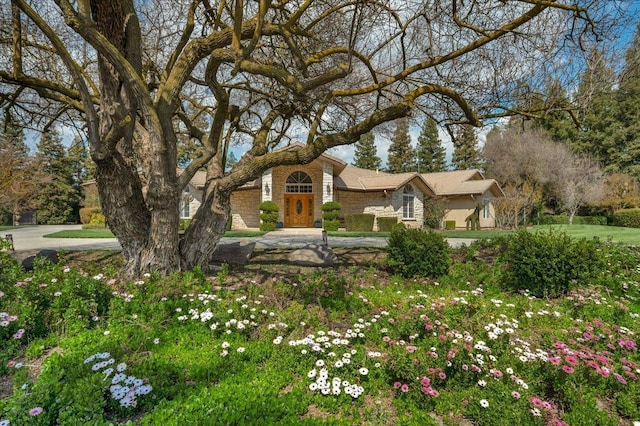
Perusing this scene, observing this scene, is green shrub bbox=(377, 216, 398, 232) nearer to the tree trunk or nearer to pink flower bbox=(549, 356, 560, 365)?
the tree trunk

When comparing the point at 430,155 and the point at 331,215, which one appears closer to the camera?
the point at 331,215

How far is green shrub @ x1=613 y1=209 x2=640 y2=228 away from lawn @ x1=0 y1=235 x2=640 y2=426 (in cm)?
2851

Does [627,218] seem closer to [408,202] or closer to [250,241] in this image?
[408,202]

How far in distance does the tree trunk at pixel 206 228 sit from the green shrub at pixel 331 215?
14.9m

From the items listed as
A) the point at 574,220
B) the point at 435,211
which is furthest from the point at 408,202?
the point at 574,220

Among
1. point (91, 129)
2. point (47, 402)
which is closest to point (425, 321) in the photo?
point (47, 402)

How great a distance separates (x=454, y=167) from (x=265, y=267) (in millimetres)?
48021

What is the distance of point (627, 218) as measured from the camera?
26500mm

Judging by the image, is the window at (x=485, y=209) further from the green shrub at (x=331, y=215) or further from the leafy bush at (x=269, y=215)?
the leafy bush at (x=269, y=215)

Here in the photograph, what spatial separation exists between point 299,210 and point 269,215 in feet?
9.95

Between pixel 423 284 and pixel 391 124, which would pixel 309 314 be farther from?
pixel 391 124

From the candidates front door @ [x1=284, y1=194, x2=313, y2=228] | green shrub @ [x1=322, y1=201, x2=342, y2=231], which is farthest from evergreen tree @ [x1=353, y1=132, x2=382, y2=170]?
green shrub @ [x1=322, y1=201, x2=342, y2=231]

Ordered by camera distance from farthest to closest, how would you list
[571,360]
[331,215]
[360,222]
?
[360,222]
[331,215]
[571,360]

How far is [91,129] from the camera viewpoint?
461cm
